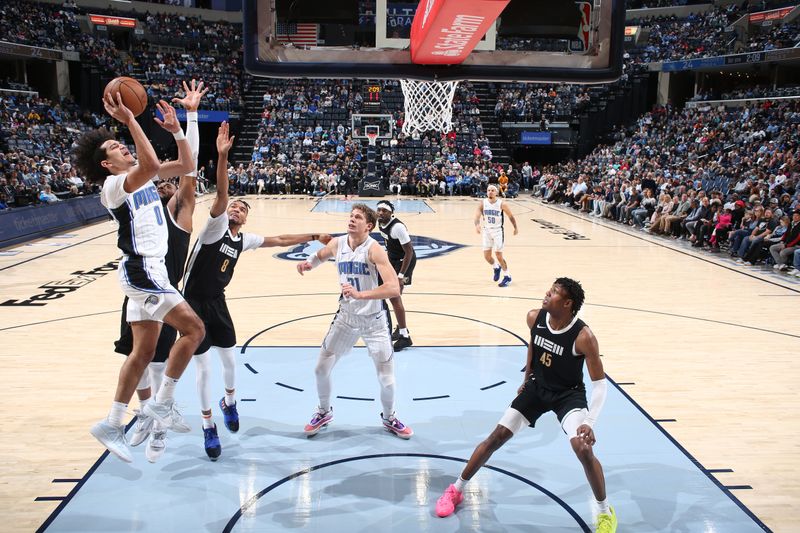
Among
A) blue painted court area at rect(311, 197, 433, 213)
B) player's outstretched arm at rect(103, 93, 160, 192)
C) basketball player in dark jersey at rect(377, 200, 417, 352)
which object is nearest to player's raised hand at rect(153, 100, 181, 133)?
player's outstretched arm at rect(103, 93, 160, 192)

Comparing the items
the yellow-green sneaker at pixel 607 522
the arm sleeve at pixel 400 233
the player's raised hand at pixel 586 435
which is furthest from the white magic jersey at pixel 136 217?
the arm sleeve at pixel 400 233

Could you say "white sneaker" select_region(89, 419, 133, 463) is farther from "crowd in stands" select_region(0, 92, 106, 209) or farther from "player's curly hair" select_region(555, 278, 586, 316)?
"crowd in stands" select_region(0, 92, 106, 209)

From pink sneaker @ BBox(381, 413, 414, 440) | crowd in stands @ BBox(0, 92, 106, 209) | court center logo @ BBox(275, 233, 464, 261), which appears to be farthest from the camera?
crowd in stands @ BBox(0, 92, 106, 209)

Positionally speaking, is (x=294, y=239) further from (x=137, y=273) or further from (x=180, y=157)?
(x=137, y=273)

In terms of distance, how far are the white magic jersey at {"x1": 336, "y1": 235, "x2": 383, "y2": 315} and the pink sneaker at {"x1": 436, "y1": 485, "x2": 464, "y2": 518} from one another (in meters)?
1.42

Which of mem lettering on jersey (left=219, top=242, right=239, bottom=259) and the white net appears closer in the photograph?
mem lettering on jersey (left=219, top=242, right=239, bottom=259)

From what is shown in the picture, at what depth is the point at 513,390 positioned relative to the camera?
19.2 feet

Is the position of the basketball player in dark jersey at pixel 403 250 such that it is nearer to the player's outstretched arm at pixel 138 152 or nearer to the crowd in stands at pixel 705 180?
the player's outstretched arm at pixel 138 152

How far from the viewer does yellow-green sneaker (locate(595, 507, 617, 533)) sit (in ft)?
11.7

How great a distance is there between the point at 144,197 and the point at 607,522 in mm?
3320

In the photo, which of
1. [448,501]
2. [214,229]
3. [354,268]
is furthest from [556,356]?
[214,229]

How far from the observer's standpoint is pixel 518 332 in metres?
7.74

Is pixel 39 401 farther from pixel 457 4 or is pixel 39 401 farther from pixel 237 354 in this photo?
pixel 457 4

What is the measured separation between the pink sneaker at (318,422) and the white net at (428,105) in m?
6.02
